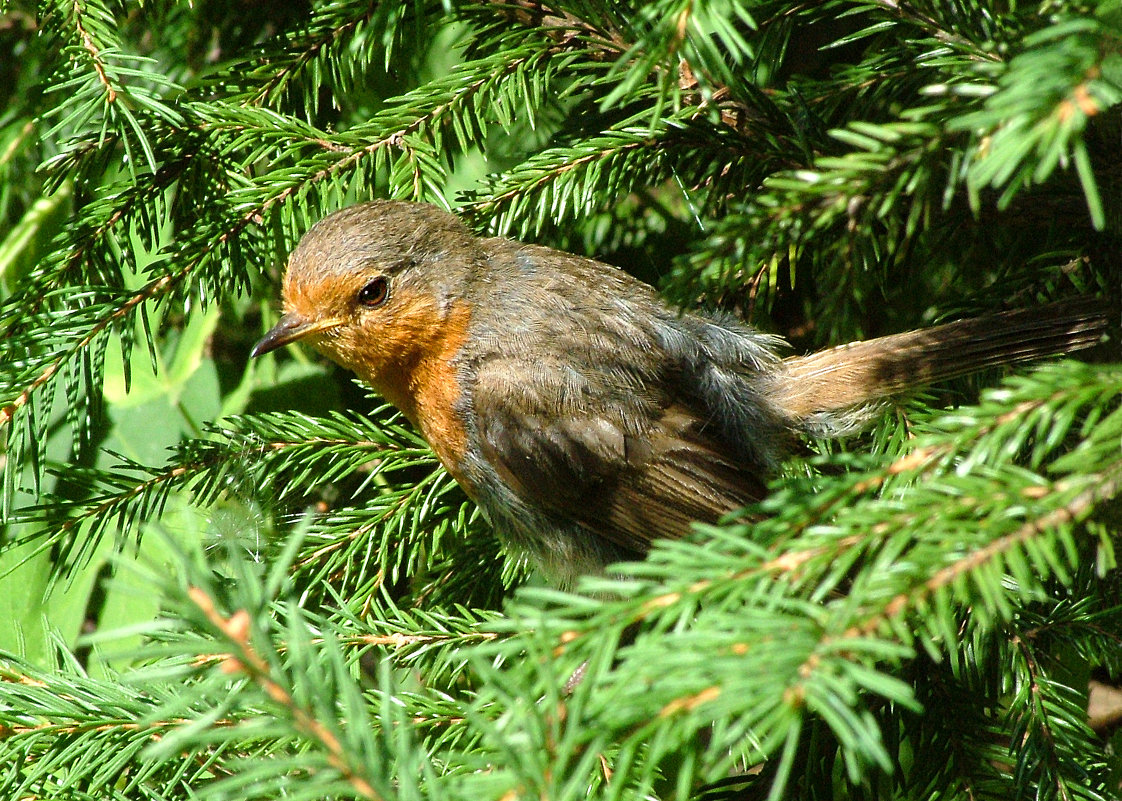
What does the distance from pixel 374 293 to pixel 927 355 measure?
63.0 inches

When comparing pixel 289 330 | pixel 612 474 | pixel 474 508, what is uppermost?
pixel 289 330

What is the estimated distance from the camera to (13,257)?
3.10 m

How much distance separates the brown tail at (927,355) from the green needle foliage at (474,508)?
0.08 m

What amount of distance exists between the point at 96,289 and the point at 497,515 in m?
1.21

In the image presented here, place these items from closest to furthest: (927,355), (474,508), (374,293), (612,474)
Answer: (927,355), (612,474), (374,293), (474,508)

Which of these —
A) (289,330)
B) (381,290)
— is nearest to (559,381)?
(381,290)

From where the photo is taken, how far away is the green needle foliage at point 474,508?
3.27 feet

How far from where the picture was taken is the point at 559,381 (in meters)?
2.72

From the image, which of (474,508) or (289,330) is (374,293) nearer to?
(289,330)

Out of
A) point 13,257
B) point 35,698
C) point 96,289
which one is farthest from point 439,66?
point 35,698

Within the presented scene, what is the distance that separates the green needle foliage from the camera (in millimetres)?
998

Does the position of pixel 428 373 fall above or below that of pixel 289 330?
below

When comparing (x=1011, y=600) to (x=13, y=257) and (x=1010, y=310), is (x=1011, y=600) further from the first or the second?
(x=13, y=257)

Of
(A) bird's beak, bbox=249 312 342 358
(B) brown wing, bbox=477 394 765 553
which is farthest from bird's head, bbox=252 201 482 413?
(B) brown wing, bbox=477 394 765 553
